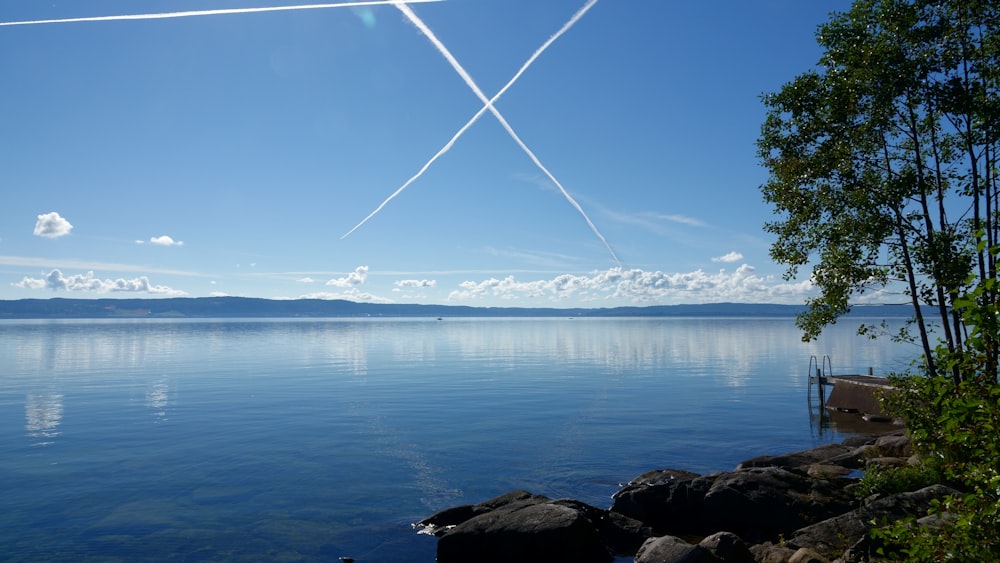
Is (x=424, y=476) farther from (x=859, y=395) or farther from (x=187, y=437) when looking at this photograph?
(x=859, y=395)

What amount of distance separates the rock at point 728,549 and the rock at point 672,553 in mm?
399

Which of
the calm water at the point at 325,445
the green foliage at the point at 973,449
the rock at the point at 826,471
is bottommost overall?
the calm water at the point at 325,445

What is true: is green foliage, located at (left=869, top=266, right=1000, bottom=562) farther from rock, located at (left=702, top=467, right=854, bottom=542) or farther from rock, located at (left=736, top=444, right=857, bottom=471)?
rock, located at (left=736, top=444, right=857, bottom=471)

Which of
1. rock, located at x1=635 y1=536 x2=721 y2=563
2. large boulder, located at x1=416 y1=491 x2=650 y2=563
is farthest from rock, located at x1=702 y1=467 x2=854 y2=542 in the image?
rock, located at x1=635 y1=536 x2=721 y2=563

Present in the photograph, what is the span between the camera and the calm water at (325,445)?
22250mm

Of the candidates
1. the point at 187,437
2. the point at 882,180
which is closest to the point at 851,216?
the point at 882,180

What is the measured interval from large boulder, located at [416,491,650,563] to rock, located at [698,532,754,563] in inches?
140

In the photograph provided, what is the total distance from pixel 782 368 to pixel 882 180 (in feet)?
227

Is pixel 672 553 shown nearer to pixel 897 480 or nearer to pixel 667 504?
pixel 667 504

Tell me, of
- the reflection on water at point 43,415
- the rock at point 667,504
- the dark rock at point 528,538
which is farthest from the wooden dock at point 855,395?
the reflection on water at point 43,415

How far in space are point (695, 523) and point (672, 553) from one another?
5630mm

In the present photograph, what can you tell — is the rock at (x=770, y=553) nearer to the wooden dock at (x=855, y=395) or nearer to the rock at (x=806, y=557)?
the rock at (x=806, y=557)

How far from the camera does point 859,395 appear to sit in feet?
176

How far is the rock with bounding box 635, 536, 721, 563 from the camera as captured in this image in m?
15.9
